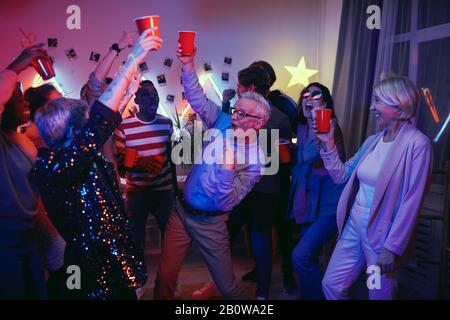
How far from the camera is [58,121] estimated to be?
1502 millimetres

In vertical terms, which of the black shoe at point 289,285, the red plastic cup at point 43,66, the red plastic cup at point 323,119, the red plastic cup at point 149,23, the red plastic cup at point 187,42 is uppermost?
the red plastic cup at point 149,23

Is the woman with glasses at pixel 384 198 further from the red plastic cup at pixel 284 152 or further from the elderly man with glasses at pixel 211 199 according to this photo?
the red plastic cup at pixel 284 152

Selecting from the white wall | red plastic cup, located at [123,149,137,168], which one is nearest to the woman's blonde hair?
red plastic cup, located at [123,149,137,168]

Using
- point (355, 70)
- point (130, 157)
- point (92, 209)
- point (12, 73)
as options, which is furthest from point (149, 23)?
point (355, 70)

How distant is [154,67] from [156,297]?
2.75m

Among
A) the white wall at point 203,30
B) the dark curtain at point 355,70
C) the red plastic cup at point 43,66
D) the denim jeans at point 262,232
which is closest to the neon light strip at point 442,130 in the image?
the dark curtain at point 355,70

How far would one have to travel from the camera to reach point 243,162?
210 centimetres

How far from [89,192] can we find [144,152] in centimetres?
129

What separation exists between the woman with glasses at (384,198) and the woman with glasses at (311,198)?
300 mm

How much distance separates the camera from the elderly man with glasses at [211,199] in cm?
208

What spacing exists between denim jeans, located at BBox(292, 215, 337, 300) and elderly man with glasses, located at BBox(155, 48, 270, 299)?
0.39m

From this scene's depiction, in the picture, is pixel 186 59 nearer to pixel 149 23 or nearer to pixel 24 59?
pixel 149 23
